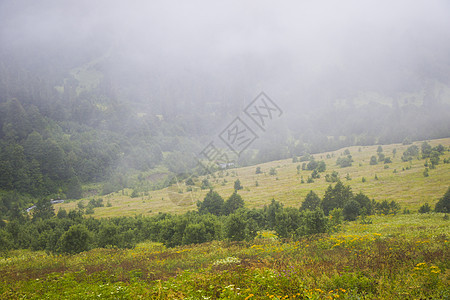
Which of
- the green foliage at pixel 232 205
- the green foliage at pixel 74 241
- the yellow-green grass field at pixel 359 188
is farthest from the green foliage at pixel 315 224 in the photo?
the yellow-green grass field at pixel 359 188

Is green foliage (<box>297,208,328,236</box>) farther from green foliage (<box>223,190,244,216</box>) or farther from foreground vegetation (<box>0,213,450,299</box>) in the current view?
green foliage (<box>223,190,244,216</box>)

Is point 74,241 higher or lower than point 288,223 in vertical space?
higher

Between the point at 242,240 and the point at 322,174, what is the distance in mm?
67385

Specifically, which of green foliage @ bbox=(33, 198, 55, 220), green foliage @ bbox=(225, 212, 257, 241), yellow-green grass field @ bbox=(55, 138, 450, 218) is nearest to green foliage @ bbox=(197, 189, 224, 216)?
yellow-green grass field @ bbox=(55, 138, 450, 218)

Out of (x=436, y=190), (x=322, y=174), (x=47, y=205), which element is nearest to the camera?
(x=436, y=190)

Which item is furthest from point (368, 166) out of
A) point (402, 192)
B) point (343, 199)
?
point (343, 199)

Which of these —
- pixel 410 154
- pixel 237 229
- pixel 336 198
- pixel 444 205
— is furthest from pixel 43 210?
pixel 410 154

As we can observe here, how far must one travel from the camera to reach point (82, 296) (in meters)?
8.20

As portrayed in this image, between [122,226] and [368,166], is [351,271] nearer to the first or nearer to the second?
[122,226]

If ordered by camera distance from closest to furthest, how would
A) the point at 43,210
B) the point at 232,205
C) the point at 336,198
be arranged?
the point at 336,198, the point at 232,205, the point at 43,210

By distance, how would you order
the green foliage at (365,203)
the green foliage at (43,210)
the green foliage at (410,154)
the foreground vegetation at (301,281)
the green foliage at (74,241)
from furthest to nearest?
the green foliage at (410,154)
the green foliage at (43,210)
the green foliage at (365,203)
the green foliage at (74,241)
the foreground vegetation at (301,281)

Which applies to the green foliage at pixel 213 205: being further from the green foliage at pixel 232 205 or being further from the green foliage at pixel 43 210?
the green foliage at pixel 43 210

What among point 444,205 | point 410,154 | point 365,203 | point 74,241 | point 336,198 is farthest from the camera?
point 410,154

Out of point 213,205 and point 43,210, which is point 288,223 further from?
point 43,210
